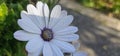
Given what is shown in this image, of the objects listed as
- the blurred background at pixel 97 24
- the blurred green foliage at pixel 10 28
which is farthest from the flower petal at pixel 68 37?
the blurred background at pixel 97 24

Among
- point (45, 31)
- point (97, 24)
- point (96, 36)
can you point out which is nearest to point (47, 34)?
point (45, 31)

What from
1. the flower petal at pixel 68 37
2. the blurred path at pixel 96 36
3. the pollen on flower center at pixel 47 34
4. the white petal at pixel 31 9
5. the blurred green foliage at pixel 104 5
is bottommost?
the blurred path at pixel 96 36

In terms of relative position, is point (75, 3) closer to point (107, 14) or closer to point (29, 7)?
point (107, 14)

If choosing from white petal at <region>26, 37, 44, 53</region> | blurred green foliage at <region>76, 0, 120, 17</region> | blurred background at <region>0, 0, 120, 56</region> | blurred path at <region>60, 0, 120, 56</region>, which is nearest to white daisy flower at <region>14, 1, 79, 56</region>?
white petal at <region>26, 37, 44, 53</region>

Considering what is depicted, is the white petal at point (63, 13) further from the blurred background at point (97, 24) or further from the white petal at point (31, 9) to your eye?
the blurred background at point (97, 24)

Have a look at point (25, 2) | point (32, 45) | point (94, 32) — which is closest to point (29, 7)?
point (32, 45)

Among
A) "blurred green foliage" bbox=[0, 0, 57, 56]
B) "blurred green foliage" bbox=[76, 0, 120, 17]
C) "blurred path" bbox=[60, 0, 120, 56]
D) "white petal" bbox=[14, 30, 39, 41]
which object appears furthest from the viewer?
"blurred green foliage" bbox=[76, 0, 120, 17]

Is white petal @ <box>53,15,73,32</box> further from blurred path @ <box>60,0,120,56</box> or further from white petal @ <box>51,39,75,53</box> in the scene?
blurred path @ <box>60,0,120,56</box>
